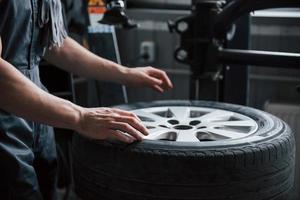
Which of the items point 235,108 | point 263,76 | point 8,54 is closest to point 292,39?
point 263,76

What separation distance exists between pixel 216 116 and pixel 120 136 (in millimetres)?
503

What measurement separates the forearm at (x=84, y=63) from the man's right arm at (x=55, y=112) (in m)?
0.44

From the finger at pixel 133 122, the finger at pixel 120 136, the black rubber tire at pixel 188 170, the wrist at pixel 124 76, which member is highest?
the wrist at pixel 124 76

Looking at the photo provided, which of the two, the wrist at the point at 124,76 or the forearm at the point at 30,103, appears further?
the wrist at the point at 124,76

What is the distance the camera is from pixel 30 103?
4.06 feet

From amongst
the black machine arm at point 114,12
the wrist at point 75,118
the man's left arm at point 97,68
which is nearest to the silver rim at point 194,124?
the man's left arm at point 97,68

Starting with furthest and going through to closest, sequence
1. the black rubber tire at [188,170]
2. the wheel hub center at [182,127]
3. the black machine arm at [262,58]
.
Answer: the black machine arm at [262,58]
the wheel hub center at [182,127]
the black rubber tire at [188,170]

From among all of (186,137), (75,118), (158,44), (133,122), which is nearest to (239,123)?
(186,137)

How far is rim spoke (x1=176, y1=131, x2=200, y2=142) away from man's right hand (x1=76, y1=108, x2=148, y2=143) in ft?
0.59

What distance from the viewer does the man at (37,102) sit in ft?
4.09

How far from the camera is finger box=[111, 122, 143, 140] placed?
1.25 metres

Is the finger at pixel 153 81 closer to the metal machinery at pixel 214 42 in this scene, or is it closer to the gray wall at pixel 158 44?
the metal machinery at pixel 214 42

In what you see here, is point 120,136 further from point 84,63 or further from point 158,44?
point 158,44

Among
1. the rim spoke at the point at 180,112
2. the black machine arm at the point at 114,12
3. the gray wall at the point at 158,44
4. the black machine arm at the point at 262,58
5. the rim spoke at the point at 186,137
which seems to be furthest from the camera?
the gray wall at the point at 158,44
